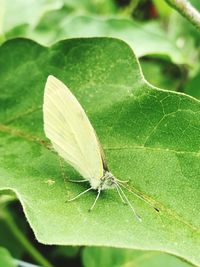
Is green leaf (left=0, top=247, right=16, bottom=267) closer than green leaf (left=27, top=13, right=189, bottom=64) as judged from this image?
Yes

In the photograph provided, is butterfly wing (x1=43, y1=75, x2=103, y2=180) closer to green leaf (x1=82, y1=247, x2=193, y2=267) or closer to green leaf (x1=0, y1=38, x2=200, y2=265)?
green leaf (x1=0, y1=38, x2=200, y2=265)

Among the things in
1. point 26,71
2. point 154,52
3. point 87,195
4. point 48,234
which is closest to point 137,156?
point 87,195

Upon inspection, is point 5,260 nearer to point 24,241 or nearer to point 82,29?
point 24,241

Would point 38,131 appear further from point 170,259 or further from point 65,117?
point 170,259

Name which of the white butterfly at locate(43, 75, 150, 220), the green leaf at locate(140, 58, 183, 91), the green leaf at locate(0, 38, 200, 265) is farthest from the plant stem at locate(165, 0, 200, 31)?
the green leaf at locate(140, 58, 183, 91)

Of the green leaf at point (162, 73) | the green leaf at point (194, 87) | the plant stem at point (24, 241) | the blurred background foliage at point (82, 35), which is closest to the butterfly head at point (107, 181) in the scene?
the blurred background foliage at point (82, 35)

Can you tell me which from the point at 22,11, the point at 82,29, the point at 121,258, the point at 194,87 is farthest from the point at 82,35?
the point at 121,258

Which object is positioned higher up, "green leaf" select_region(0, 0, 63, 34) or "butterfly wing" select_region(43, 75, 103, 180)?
"butterfly wing" select_region(43, 75, 103, 180)
